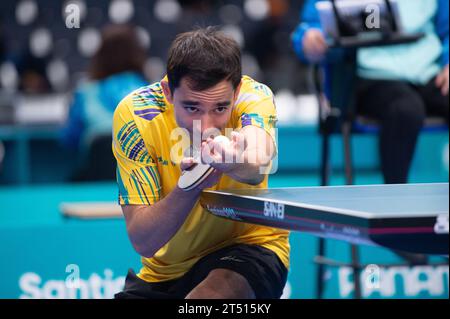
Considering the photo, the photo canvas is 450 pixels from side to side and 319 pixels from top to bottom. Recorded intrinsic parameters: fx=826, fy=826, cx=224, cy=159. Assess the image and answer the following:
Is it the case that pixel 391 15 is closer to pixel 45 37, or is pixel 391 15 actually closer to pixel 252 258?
pixel 252 258

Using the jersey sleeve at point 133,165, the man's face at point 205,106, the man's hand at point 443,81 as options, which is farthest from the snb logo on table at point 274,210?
the man's hand at point 443,81

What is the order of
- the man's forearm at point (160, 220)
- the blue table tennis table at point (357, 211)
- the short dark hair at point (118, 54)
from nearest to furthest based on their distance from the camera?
the blue table tennis table at point (357, 211)
the man's forearm at point (160, 220)
the short dark hair at point (118, 54)

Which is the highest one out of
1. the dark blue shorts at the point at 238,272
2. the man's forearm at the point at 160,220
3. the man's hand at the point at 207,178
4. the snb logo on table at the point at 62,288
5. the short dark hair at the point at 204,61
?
the short dark hair at the point at 204,61

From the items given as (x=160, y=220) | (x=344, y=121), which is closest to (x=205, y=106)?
(x=160, y=220)

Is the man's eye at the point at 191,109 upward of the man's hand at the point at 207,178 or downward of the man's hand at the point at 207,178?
upward

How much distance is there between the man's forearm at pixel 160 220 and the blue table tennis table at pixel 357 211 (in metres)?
0.06

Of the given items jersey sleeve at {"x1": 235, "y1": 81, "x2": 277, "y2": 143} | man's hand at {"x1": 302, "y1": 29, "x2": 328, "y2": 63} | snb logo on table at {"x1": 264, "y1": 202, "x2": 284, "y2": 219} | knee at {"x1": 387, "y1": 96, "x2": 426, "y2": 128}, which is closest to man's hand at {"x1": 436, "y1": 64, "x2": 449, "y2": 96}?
knee at {"x1": 387, "y1": 96, "x2": 426, "y2": 128}

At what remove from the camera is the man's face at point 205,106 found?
6.50ft

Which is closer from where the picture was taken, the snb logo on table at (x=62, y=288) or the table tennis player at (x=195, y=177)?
the table tennis player at (x=195, y=177)

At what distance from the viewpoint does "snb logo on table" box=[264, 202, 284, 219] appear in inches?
63.9

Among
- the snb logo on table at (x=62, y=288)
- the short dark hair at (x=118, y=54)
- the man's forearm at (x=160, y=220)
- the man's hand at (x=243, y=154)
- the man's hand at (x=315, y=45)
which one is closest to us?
the man's hand at (x=243, y=154)

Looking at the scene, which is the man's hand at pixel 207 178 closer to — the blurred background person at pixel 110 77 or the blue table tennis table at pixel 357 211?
the blue table tennis table at pixel 357 211

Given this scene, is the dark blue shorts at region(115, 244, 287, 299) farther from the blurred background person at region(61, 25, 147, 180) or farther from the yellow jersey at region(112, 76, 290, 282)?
the blurred background person at region(61, 25, 147, 180)

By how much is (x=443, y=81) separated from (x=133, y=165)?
4.64ft
